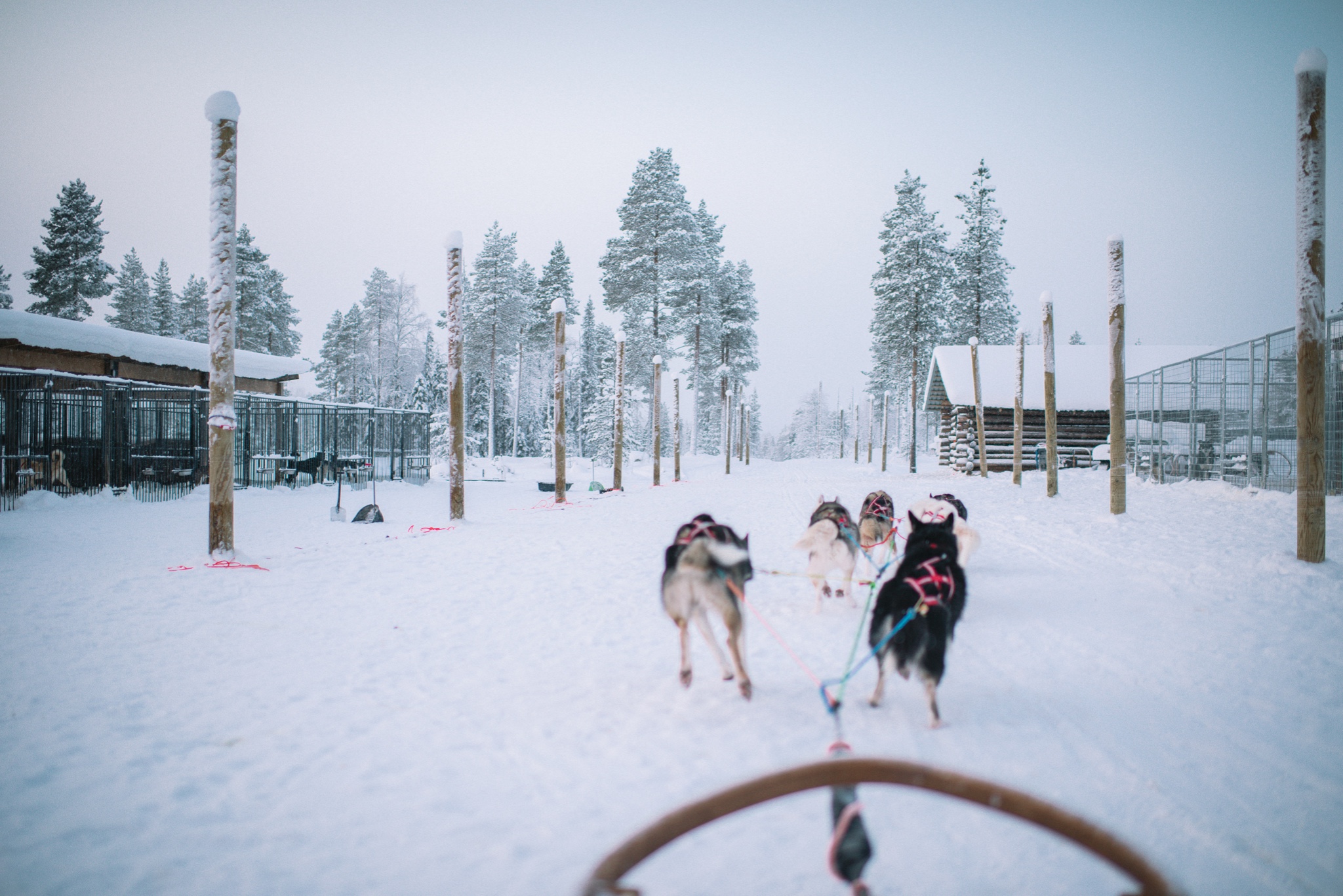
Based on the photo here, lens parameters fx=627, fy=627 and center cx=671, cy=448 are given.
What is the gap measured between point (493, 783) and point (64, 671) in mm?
3544

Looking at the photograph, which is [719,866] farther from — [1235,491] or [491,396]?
[491,396]

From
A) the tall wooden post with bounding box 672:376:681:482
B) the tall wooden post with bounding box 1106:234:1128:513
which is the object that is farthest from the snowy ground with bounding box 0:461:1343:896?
the tall wooden post with bounding box 672:376:681:482

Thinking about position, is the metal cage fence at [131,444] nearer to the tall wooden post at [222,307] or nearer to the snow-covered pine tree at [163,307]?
the tall wooden post at [222,307]

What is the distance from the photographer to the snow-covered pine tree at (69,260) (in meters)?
35.3

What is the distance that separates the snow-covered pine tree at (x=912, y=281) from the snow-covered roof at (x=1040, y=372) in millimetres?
3466

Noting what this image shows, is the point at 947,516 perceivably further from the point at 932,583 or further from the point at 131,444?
the point at 131,444

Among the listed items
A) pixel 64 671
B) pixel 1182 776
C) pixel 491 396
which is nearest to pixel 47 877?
pixel 64 671

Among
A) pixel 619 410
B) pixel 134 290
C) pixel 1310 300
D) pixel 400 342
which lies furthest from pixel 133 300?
pixel 1310 300

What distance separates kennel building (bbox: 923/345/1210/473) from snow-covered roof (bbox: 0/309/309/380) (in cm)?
2897

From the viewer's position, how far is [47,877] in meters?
2.25

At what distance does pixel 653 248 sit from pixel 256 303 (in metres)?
25.6

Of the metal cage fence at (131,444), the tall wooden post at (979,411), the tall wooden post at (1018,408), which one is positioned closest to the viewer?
the metal cage fence at (131,444)

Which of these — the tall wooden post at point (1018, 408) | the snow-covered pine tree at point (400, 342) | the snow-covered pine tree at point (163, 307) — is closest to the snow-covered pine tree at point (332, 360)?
the snow-covered pine tree at point (400, 342)

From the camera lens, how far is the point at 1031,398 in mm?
29188
